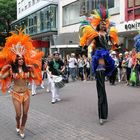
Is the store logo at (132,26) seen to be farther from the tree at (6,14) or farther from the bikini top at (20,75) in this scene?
the tree at (6,14)

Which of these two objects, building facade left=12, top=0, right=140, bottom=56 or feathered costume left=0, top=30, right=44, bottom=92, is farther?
building facade left=12, top=0, right=140, bottom=56

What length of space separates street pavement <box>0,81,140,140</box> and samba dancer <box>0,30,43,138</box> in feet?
1.93

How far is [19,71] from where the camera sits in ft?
24.7

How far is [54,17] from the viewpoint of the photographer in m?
38.7

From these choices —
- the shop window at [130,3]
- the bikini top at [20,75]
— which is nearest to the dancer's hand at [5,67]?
the bikini top at [20,75]

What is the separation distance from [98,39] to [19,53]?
6.78 feet

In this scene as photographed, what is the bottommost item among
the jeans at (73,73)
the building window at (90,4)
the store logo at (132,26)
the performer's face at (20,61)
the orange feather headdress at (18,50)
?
the jeans at (73,73)

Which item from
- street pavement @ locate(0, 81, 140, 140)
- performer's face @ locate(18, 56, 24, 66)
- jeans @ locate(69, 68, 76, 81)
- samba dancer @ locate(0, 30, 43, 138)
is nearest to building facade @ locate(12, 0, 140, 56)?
jeans @ locate(69, 68, 76, 81)

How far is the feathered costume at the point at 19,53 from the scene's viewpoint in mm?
7508

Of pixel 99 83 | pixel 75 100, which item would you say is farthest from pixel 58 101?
pixel 99 83

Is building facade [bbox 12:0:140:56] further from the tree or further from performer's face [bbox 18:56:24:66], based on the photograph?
performer's face [bbox 18:56:24:66]

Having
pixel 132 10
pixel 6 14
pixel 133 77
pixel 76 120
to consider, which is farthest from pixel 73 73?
pixel 6 14

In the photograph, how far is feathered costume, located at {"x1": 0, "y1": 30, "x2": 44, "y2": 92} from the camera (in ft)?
24.6

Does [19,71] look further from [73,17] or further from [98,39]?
[73,17]
